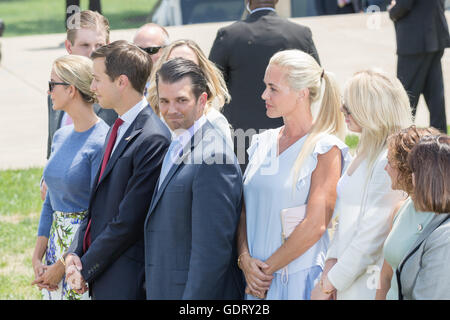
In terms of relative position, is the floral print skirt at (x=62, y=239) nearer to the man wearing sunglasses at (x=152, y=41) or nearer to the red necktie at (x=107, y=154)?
the red necktie at (x=107, y=154)

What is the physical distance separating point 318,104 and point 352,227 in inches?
24.6

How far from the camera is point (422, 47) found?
7750mm

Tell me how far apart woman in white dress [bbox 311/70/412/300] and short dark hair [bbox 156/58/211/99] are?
64 cm

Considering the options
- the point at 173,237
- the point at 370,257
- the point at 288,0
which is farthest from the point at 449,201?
the point at 288,0

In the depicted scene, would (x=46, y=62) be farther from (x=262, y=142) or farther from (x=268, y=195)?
(x=268, y=195)

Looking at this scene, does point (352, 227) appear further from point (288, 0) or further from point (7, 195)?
point (288, 0)

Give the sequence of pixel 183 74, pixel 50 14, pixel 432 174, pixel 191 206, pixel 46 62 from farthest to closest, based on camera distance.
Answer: pixel 50 14 → pixel 46 62 → pixel 183 74 → pixel 191 206 → pixel 432 174

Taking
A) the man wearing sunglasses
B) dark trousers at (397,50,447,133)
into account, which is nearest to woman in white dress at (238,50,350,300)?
the man wearing sunglasses

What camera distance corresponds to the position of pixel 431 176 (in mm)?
2910

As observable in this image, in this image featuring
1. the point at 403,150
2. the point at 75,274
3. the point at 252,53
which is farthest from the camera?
the point at 252,53

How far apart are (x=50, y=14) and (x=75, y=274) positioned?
32.0 metres

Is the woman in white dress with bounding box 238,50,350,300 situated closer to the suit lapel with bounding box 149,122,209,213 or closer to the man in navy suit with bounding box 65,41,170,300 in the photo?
the suit lapel with bounding box 149,122,209,213

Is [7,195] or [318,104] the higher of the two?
[318,104]

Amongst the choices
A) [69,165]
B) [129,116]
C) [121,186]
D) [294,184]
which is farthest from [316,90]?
[69,165]
